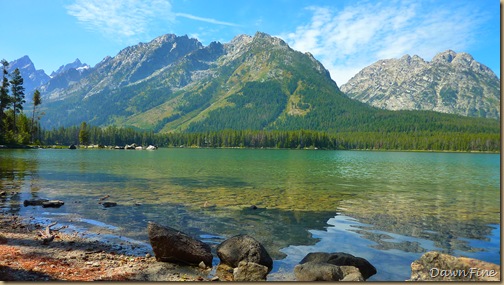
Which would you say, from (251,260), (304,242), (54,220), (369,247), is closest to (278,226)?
(304,242)

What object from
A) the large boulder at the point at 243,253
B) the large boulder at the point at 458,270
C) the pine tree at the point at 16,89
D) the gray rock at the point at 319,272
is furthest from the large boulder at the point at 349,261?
the pine tree at the point at 16,89

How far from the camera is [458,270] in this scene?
31.2 ft

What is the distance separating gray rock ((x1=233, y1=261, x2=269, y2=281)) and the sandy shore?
123cm

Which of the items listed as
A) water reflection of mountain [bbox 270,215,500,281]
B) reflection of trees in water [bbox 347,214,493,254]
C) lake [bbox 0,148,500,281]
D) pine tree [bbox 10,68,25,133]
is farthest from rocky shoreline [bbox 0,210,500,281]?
pine tree [bbox 10,68,25,133]

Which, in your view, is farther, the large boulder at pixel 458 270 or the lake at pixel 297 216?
the lake at pixel 297 216

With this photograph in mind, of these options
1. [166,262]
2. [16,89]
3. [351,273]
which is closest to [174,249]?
[166,262]

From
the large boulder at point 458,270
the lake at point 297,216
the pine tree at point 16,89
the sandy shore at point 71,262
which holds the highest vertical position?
the pine tree at point 16,89

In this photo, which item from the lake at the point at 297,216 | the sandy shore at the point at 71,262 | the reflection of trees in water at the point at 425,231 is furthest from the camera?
the reflection of trees in water at the point at 425,231

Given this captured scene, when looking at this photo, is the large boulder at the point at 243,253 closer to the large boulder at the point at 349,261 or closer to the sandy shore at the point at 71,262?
the sandy shore at the point at 71,262

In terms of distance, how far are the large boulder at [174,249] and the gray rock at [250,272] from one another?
2211 mm

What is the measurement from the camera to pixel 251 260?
14.9m

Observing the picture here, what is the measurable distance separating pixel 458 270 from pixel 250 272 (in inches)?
294

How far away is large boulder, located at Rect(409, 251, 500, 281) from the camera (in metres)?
9.31

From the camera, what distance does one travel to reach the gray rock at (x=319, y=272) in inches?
503
